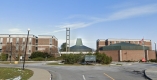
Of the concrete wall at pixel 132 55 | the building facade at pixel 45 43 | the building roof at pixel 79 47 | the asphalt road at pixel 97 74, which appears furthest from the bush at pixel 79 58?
the building roof at pixel 79 47

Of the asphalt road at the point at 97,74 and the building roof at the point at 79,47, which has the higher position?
the building roof at the point at 79,47

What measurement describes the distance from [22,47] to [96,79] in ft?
255

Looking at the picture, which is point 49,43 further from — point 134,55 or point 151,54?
point 151,54

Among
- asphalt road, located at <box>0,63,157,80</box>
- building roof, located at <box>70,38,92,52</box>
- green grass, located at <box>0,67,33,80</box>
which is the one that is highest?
building roof, located at <box>70,38,92,52</box>

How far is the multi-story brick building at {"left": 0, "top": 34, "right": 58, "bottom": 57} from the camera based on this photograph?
8831 centimetres

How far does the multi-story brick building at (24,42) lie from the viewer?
88312mm

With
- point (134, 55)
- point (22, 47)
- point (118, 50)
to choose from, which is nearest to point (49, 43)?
point (22, 47)

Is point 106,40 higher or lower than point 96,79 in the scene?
higher

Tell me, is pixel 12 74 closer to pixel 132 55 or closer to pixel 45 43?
pixel 132 55

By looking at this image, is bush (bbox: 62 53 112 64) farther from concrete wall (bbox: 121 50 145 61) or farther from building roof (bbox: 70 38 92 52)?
building roof (bbox: 70 38 92 52)

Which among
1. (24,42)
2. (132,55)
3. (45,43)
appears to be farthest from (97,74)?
(45,43)

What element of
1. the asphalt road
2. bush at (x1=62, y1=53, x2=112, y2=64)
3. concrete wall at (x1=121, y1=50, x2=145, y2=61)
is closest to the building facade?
concrete wall at (x1=121, y1=50, x2=145, y2=61)

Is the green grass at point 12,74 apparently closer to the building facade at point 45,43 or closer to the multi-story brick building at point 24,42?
the multi-story brick building at point 24,42

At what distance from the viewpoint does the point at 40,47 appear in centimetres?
9531
